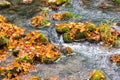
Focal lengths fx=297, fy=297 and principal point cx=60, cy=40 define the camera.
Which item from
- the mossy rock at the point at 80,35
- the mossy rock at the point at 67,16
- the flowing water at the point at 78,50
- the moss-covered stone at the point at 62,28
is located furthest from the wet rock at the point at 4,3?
the mossy rock at the point at 80,35

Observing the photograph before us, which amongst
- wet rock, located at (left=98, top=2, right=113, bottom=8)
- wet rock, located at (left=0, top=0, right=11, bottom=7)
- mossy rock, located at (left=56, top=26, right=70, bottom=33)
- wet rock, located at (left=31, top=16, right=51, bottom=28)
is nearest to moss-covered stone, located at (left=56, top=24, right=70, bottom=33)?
mossy rock, located at (left=56, top=26, right=70, bottom=33)

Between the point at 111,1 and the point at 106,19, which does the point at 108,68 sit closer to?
the point at 106,19

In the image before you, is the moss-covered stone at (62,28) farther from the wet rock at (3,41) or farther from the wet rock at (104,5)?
the wet rock at (104,5)

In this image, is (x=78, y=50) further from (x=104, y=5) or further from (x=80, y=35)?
(x=104, y=5)

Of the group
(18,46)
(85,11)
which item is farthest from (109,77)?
(85,11)

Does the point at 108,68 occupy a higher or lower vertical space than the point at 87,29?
lower

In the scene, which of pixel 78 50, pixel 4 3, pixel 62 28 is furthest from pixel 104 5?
pixel 4 3

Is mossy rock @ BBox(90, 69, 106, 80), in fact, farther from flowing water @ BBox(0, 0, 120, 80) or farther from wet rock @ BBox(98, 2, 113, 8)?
wet rock @ BBox(98, 2, 113, 8)

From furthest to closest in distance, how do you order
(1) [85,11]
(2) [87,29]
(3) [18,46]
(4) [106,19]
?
(1) [85,11], (4) [106,19], (2) [87,29], (3) [18,46]

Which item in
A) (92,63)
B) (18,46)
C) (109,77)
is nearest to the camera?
(109,77)
